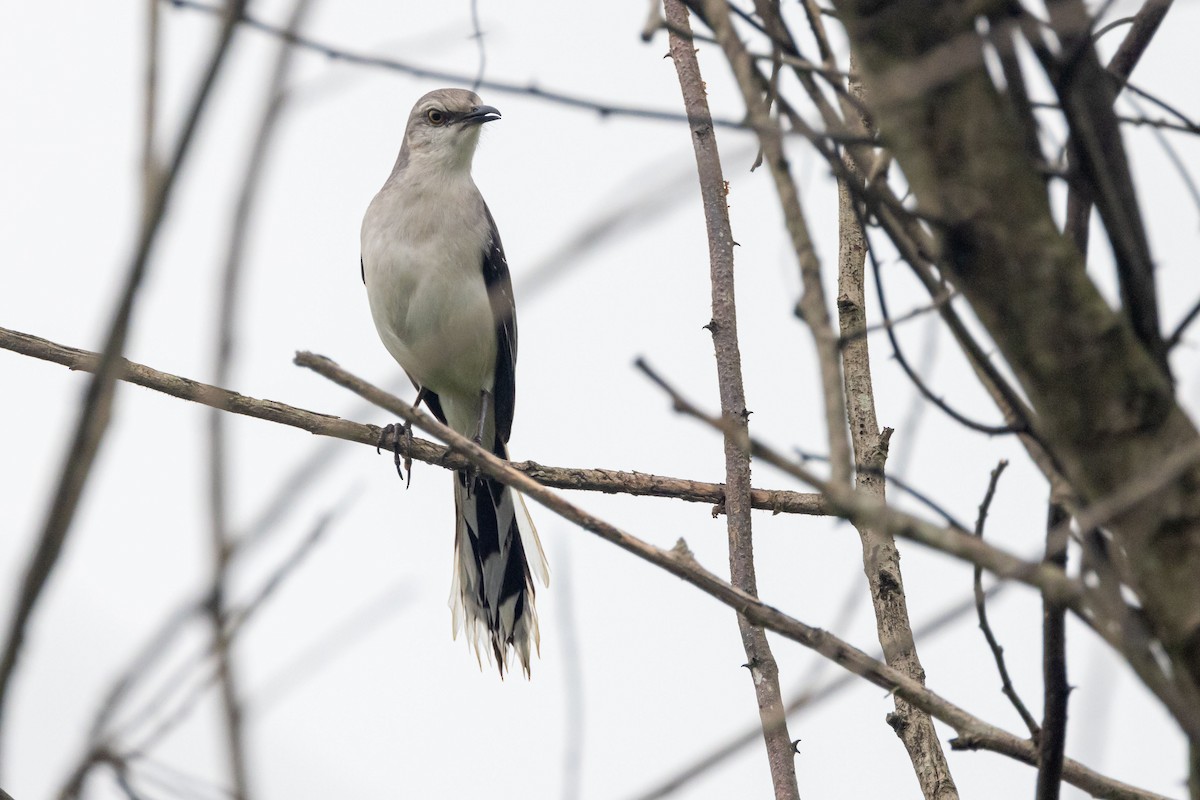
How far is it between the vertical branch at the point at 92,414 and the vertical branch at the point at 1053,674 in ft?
4.71

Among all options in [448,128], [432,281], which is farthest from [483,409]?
[448,128]

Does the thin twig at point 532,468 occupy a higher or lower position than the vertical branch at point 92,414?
higher

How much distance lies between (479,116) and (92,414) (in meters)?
7.01

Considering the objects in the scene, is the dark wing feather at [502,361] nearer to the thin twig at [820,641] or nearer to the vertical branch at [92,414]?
the thin twig at [820,641]

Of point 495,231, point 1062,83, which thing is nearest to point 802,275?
point 1062,83

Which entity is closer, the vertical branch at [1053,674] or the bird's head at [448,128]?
the vertical branch at [1053,674]

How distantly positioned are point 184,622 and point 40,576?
0.27 metres

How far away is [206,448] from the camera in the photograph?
1151mm

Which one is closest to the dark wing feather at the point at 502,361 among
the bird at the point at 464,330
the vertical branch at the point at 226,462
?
the bird at the point at 464,330

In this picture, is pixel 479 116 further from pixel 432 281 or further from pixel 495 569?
pixel 495 569

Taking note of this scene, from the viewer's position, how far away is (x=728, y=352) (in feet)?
14.8

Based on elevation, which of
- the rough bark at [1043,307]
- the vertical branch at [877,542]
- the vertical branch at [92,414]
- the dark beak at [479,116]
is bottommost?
the vertical branch at [92,414]

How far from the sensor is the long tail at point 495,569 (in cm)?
704

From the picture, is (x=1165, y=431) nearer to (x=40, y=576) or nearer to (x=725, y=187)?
(x=40, y=576)
